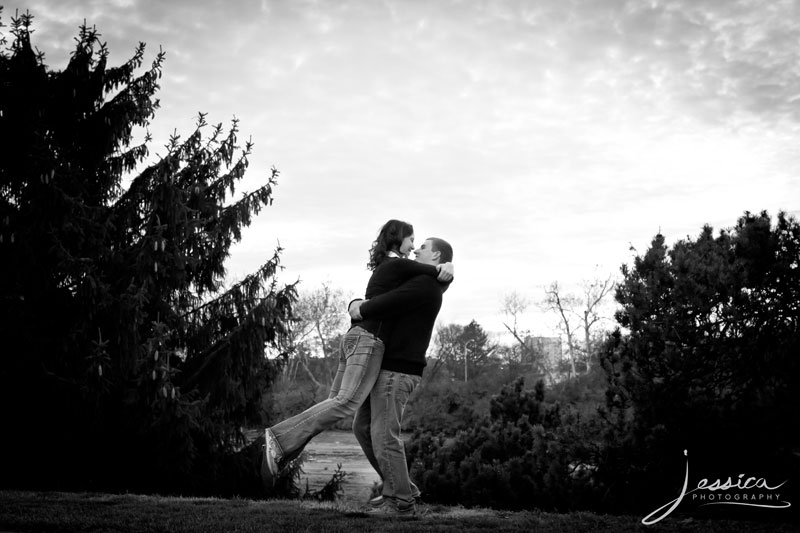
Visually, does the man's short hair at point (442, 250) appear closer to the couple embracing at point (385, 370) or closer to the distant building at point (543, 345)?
the couple embracing at point (385, 370)

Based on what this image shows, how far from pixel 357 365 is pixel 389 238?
1076 millimetres

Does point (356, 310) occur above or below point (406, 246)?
below

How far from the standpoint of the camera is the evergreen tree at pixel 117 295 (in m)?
9.07

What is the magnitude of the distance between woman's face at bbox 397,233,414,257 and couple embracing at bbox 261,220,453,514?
7.9 inches

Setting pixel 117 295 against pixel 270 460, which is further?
pixel 117 295

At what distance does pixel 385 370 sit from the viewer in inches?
182

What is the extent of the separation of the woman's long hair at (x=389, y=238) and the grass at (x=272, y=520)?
197cm

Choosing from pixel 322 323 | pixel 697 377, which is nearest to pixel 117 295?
pixel 697 377

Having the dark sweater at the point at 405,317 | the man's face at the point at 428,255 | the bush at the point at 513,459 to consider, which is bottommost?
the bush at the point at 513,459

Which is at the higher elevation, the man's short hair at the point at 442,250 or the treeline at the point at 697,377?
the man's short hair at the point at 442,250

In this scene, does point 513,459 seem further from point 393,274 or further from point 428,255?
point 393,274

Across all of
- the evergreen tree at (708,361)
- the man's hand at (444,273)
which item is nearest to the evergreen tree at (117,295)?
the man's hand at (444,273)

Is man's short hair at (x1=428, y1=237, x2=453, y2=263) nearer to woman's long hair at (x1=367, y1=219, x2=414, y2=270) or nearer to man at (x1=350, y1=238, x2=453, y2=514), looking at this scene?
woman's long hair at (x1=367, y1=219, x2=414, y2=270)

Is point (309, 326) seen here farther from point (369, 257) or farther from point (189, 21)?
point (369, 257)
